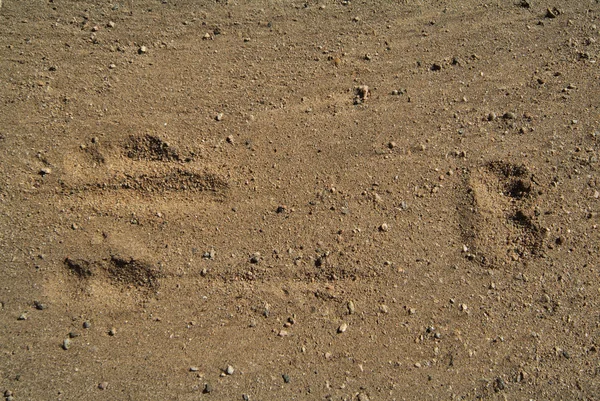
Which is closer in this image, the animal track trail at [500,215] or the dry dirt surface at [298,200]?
the dry dirt surface at [298,200]

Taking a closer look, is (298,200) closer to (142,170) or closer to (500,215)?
(142,170)

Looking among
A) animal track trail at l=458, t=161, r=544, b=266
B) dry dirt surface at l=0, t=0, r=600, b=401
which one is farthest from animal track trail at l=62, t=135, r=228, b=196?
animal track trail at l=458, t=161, r=544, b=266

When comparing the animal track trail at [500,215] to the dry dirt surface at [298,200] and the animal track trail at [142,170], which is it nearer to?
the dry dirt surface at [298,200]

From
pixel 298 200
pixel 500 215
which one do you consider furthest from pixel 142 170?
pixel 500 215

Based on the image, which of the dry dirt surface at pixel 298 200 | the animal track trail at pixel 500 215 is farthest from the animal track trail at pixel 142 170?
the animal track trail at pixel 500 215

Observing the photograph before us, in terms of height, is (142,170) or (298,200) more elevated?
(142,170)

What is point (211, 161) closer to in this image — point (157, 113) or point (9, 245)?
point (157, 113)

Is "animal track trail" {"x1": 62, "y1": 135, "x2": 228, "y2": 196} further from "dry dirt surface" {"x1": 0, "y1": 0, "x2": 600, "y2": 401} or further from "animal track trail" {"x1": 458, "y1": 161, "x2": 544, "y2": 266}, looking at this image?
"animal track trail" {"x1": 458, "y1": 161, "x2": 544, "y2": 266}
